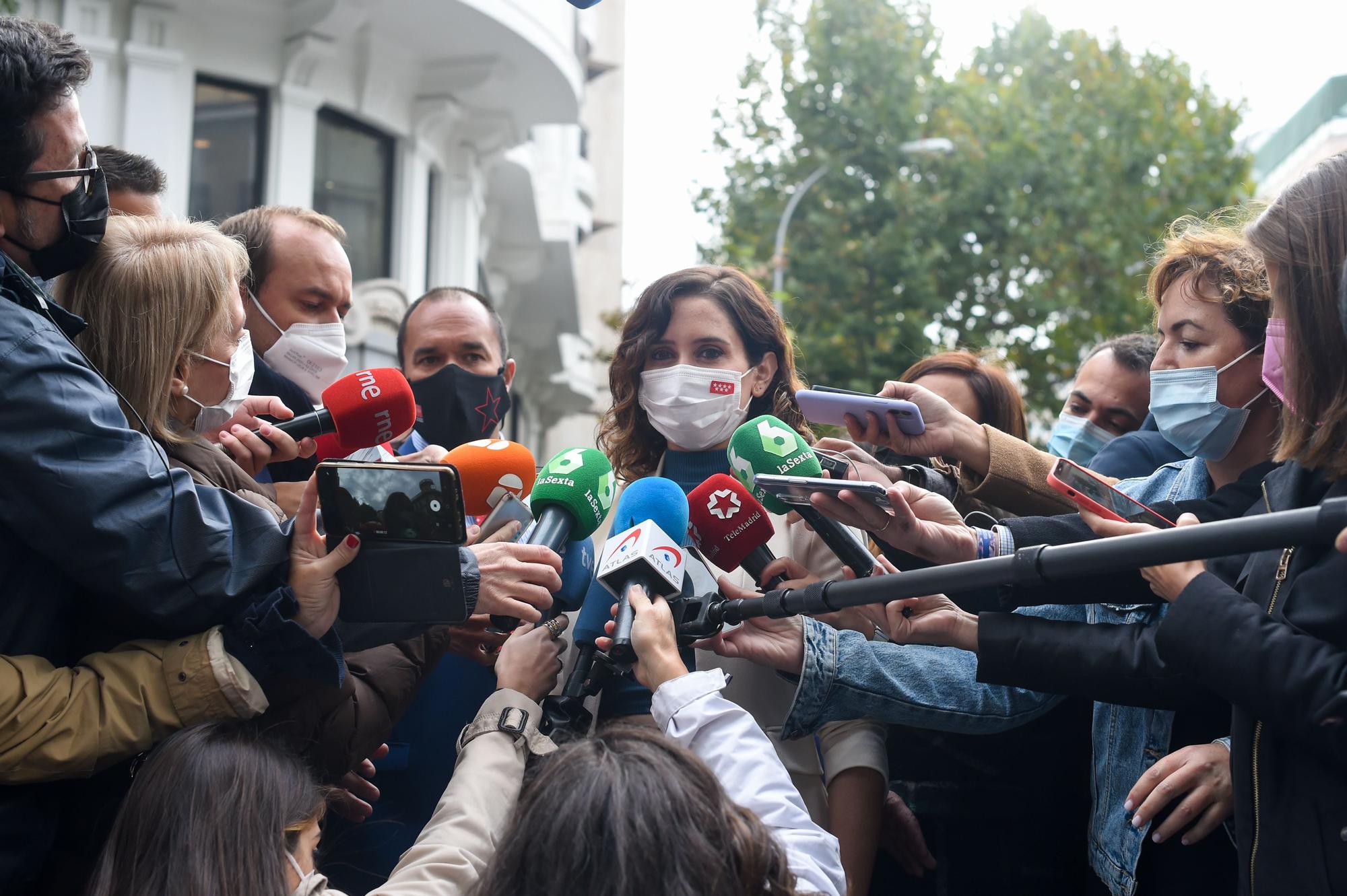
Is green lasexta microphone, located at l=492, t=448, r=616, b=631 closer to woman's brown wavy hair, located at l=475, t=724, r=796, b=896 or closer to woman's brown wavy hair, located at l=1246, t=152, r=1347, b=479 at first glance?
woman's brown wavy hair, located at l=475, t=724, r=796, b=896

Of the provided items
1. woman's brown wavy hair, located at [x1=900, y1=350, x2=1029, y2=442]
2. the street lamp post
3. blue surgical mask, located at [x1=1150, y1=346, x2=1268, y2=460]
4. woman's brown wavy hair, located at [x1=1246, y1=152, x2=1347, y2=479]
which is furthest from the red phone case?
the street lamp post

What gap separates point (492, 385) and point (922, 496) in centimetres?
174

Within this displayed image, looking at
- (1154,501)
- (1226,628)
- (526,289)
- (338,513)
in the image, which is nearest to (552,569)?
(338,513)

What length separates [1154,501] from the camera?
3.12 m

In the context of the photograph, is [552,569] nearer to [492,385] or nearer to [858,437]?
[858,437]

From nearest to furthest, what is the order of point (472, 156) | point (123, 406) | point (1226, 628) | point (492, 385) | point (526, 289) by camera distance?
point (1226, 628)
point (123, 406)
point (492, 385)
point (472, 156)
point (526, 289)

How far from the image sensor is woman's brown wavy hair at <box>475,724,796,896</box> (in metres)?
1.83

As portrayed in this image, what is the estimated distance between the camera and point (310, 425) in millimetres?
3111

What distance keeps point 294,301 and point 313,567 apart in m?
1.81

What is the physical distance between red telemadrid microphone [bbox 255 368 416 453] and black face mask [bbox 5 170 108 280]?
2.32ft

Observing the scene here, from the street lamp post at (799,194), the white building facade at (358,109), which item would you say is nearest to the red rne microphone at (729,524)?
the white building facade at (358,109)

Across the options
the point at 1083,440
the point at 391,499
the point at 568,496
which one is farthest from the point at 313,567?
the point at 1083,440

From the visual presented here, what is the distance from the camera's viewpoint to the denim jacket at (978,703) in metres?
2.80

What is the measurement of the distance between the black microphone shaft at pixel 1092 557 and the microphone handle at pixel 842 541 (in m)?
0.28
